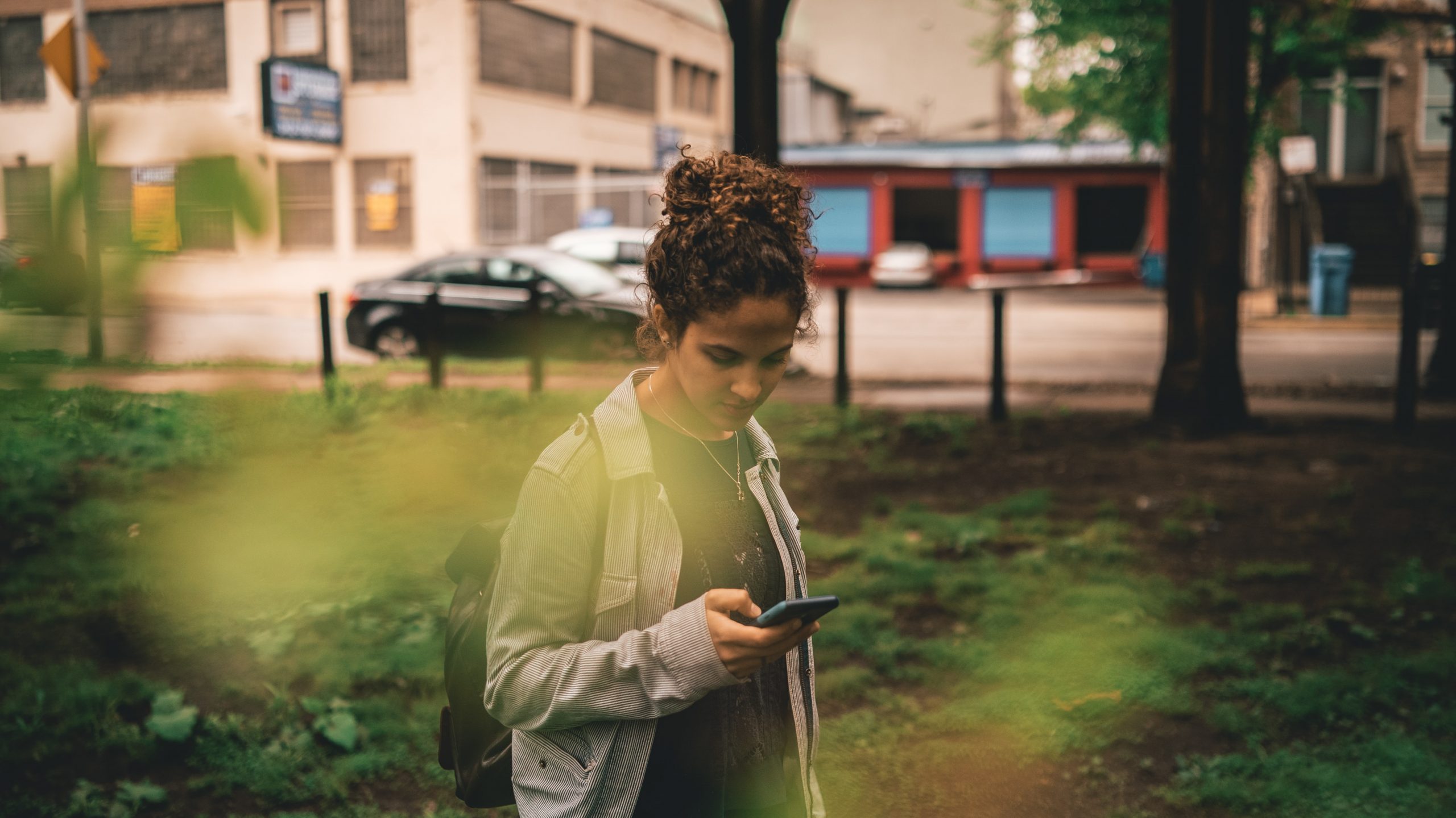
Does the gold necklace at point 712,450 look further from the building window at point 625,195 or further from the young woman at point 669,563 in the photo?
the building window at point 625,195

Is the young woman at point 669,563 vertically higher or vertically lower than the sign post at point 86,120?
lower

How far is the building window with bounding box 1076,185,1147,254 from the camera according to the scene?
117ft

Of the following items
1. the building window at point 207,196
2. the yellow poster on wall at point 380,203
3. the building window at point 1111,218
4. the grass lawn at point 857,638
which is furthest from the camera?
the building window at point 1111,218

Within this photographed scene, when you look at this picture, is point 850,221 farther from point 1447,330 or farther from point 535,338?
point 535,338

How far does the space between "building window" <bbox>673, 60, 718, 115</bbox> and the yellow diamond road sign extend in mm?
41239

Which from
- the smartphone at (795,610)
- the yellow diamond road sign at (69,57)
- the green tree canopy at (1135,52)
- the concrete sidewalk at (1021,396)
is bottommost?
the concrete sidewalk at (1021,396)

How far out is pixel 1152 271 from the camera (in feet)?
107

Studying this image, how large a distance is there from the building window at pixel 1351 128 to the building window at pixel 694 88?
20.0 meters

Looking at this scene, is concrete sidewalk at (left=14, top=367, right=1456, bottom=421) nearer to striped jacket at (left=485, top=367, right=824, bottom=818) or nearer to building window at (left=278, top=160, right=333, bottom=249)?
striped jacket at (left=485, top=367, right=824, bottom=818)

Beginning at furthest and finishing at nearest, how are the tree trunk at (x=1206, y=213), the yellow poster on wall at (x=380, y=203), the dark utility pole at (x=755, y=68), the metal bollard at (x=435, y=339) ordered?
the metal bollard at (x=435, y=339) → the tree trunk at (x=1206, y=213) → the dark utility pole at (x=755, y=68) → the yellow poster on wall at (x=380, y=203)

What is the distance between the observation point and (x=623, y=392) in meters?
1.97

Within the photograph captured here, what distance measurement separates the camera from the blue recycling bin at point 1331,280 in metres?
20.6

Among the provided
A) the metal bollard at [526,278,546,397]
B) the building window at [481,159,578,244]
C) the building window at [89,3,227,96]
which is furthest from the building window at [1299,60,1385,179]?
the building window at [89,3,227,96]

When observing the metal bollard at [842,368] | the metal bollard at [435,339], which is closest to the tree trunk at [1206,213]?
the metal bollard at [842,368]
